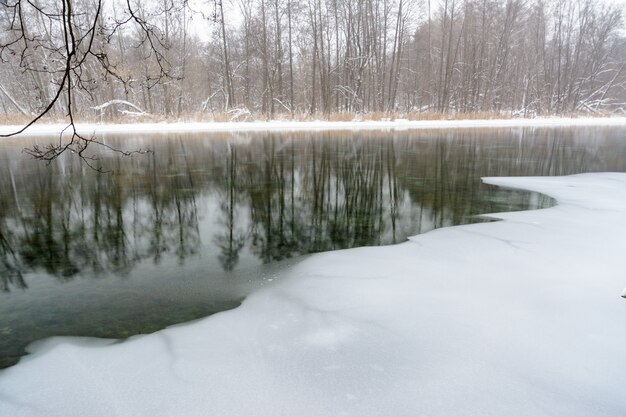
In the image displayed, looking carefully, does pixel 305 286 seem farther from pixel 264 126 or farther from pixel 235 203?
pixel 264 126

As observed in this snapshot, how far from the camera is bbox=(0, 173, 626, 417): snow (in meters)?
1.91

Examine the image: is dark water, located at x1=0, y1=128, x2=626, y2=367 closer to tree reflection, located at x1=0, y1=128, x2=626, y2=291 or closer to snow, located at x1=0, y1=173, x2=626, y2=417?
tree reflection, located at x1=0, y1=128, x2=626, y2=291

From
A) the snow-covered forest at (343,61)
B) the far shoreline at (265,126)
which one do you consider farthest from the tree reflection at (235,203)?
the snow-covered forest at (343,61)

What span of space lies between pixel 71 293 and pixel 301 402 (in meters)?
2.47

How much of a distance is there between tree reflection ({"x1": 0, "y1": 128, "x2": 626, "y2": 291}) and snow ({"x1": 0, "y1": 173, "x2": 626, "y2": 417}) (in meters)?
1.22

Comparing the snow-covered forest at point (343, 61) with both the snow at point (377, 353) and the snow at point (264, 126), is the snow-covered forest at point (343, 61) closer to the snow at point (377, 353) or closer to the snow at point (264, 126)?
the snow at point (264, 126)

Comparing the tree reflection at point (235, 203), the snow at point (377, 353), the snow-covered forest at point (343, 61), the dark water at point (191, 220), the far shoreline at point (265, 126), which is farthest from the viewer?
the snow-covered forest at point (343, 61)

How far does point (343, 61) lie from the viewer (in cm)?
3369

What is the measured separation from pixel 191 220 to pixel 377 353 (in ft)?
13.0

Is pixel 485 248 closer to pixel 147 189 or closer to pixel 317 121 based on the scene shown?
pixel 147 189

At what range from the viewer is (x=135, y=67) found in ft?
96.5

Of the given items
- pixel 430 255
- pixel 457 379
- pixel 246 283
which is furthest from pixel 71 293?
pixel 430 255

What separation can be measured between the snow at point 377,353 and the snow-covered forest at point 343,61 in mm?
24988

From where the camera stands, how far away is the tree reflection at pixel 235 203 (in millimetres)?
4332
